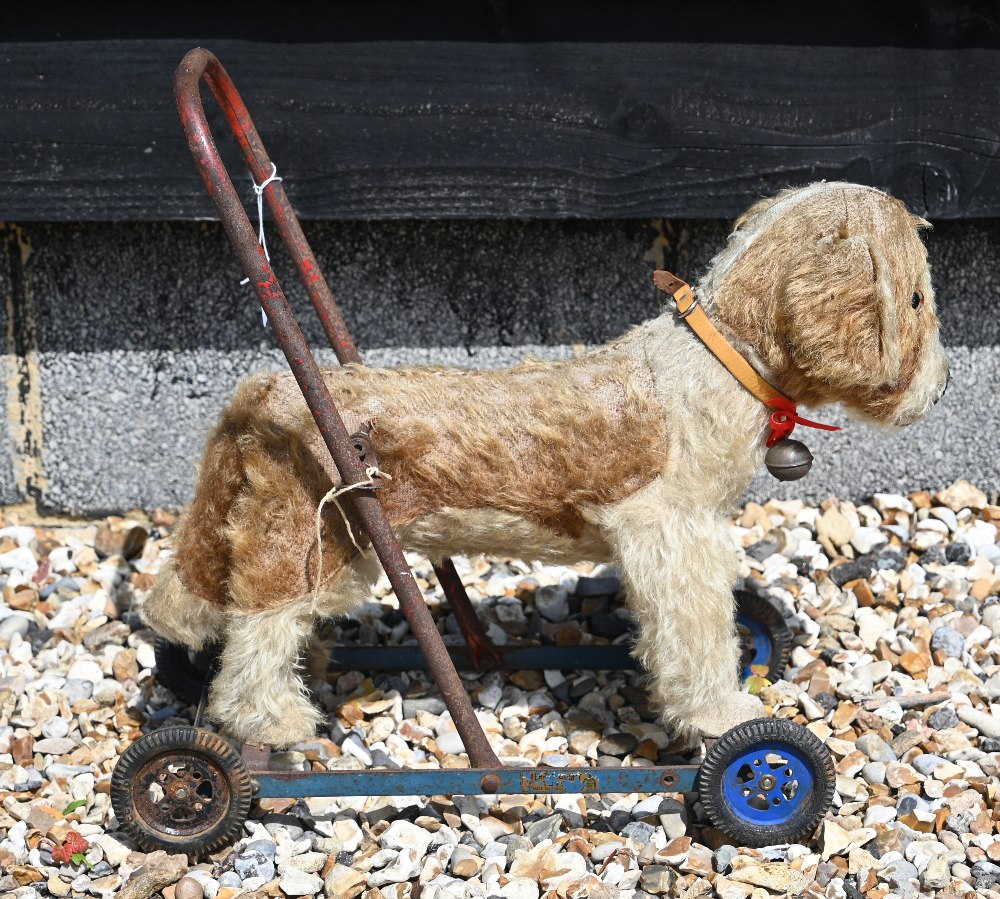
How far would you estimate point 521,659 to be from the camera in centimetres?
321

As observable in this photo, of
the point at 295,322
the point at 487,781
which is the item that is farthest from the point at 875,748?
the point at 295,322

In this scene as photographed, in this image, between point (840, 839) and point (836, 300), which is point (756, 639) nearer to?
point (840, 839)

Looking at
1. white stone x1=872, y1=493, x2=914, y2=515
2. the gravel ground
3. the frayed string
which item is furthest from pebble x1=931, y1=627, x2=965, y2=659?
the frayed string

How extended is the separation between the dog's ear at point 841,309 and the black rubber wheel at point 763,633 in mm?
936

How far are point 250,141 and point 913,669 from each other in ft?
7.43

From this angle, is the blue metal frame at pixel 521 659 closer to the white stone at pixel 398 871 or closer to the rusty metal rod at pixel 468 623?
the rusty metal rod at pixel 468 623

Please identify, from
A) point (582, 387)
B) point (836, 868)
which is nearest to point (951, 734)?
point (836, 868)

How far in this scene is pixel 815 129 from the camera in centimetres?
356

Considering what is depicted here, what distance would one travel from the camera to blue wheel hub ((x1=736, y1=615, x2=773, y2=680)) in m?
3.21

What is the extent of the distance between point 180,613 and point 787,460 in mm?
1468

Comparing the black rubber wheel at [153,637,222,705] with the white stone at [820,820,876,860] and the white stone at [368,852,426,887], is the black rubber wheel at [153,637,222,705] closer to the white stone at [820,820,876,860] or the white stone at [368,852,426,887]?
the white stone at [368,852,426,887]

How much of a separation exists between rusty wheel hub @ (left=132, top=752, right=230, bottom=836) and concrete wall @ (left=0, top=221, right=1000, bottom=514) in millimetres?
1534

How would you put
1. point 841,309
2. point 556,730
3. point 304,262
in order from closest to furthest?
point 841,309 → point 304,262 → point 556,730

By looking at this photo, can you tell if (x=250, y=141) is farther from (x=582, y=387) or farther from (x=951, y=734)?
(x=951, y=734)
